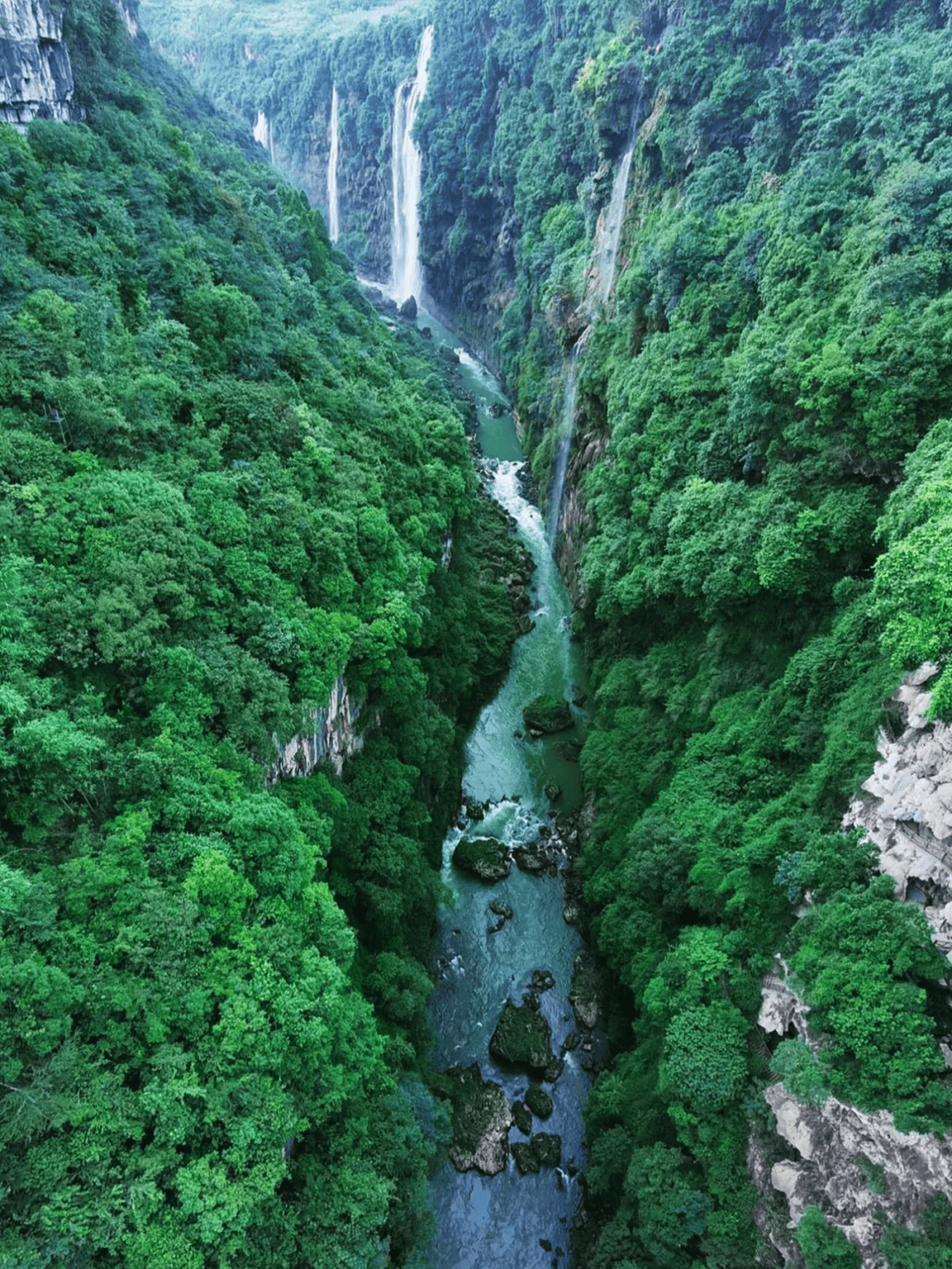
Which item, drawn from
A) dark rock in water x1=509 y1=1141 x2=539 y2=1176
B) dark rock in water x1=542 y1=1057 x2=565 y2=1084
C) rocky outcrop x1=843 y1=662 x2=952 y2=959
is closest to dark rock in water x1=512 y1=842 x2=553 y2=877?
dark rock in water x1=542 y1=1057 x2=565 y2=1084

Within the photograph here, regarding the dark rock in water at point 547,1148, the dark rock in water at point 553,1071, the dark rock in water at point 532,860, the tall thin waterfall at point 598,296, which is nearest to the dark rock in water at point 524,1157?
the dark rock in water at point 547,1148

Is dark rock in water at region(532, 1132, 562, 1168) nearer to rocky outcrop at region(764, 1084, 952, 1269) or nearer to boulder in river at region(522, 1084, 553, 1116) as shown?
boulder in river at region(522, 1084, 553, 1116)

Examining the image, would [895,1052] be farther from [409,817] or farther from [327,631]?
[327,631]

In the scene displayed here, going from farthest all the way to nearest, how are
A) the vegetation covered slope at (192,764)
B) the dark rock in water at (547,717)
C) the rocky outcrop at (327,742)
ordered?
the dark rock in water at (547,717) < the rocky outcrop at (327,742) < the vegetation covered slope at (192,764)

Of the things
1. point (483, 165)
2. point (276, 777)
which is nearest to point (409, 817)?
point (276, 777)

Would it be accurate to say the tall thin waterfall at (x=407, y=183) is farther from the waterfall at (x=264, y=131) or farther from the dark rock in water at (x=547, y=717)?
the dark rock in water at (x=547, y=717)

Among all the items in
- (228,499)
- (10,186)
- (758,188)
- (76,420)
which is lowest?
(228,499)
